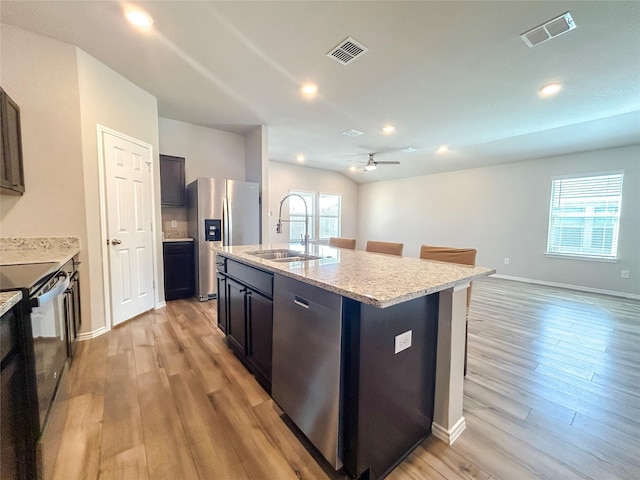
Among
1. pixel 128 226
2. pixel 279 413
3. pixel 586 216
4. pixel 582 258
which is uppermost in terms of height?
pixel 586 216

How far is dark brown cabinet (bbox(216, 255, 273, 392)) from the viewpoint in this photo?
5.69 feet

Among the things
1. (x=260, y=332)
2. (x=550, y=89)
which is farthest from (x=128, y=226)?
(x=550, y=89)

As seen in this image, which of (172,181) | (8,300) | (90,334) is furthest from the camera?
(172,181)

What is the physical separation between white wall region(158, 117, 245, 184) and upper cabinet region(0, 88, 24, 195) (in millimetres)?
1881

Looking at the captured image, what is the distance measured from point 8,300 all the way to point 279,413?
1.38 m

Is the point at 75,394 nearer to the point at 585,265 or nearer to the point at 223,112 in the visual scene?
the point at 223,112

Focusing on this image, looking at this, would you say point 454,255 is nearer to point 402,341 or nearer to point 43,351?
point 402,341

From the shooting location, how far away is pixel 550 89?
289 centimetres

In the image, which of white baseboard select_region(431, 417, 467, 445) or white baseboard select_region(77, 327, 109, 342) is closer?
white baseboard select_region(431, 417, 467, 445)

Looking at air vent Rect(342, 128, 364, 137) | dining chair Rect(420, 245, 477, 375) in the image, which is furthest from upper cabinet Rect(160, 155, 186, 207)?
dining chair Rect(420, 245, 477, 375)

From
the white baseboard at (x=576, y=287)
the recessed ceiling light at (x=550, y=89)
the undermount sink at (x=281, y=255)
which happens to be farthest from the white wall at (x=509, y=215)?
the undermount sink at (x=281, y=255)

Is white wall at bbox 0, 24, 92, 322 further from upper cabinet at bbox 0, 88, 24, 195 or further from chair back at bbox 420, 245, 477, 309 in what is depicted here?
chair back at bbox 420, 245, 477, 309

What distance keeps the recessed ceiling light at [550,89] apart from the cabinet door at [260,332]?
3.63m

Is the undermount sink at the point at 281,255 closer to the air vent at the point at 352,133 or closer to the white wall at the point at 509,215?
the air vent at the point at 352,133
